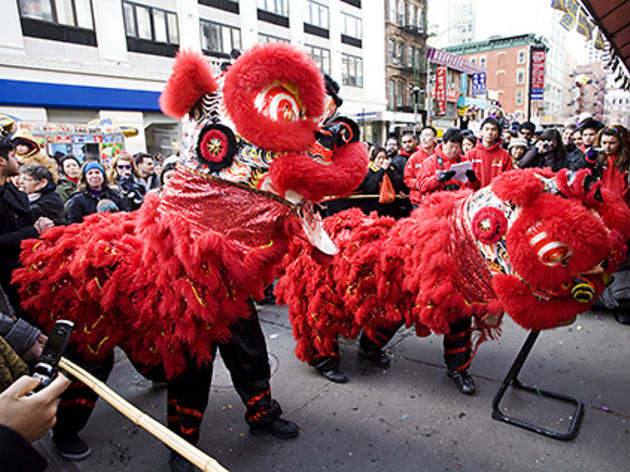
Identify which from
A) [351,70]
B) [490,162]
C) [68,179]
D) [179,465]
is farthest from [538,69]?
[179,465]

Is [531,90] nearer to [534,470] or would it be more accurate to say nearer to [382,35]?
[382,35]

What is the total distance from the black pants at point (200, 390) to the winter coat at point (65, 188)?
3.06 m

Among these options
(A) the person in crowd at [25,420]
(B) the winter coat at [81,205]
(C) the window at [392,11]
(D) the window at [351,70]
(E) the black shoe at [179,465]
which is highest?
(C) the window at [392,11]

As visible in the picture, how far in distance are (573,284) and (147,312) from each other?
195cm

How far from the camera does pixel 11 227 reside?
2.40 metres

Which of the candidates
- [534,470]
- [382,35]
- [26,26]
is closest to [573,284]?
[534,470]

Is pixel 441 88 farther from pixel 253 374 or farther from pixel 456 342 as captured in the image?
pixel 253 374

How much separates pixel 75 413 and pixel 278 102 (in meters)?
2.01

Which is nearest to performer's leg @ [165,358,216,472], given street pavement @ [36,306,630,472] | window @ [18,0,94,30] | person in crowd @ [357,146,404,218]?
street pavement @ [36,306,630,472]

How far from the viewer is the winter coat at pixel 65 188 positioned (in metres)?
4.57

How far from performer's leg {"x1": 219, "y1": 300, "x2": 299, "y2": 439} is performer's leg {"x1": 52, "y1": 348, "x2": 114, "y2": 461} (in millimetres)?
658

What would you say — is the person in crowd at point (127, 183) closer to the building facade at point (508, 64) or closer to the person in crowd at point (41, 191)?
the person in crowd at point (41, 191)

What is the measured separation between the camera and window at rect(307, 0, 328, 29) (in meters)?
21.4

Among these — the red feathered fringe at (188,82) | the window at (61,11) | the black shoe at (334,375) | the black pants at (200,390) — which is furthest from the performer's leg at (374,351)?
the window at (61,11)
